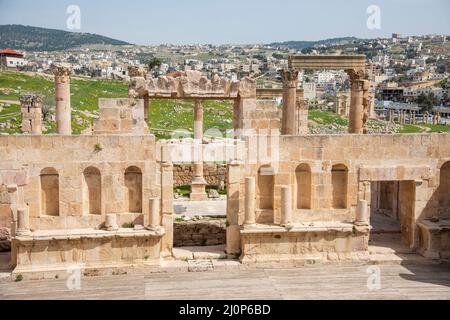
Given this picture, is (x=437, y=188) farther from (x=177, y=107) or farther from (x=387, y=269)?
(x=177, y=107)

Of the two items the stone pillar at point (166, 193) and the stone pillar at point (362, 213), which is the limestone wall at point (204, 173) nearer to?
the stone pillar at point (166, 193)

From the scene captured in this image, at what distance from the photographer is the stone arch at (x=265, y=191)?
13422 mm

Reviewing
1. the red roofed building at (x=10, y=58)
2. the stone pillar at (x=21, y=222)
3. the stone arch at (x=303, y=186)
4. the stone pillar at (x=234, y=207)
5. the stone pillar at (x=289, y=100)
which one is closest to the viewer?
the stone pillar at (x=21, y=222)

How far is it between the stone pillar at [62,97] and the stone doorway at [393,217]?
10925 millimetres

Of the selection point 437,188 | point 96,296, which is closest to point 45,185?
point 96,296

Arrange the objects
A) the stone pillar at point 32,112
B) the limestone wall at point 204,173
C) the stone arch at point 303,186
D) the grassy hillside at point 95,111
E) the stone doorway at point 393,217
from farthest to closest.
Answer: the grassy hillside at point 95,111 < the stone pillar at point 32,112 < the limestone wall at point 204,173 < the stone doorway at point 393,217 < the stone arch at point 303,186

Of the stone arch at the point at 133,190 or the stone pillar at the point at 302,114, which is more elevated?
the stone pillar at the point at 302,114

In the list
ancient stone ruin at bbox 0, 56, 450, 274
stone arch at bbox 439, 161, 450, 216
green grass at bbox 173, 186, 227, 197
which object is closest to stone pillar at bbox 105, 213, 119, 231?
ancient stone ruin at bbox 0, 56, 450, 274

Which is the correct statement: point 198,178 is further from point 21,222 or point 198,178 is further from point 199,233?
point 21,222

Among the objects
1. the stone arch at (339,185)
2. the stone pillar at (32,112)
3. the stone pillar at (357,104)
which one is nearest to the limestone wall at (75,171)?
the stone arch at (339,185)

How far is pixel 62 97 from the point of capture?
19.1 metres

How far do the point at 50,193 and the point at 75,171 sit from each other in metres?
0.87

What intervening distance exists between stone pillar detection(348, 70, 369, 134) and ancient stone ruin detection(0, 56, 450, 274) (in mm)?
6196

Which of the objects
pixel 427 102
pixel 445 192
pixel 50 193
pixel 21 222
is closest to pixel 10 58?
pixel 427 102
